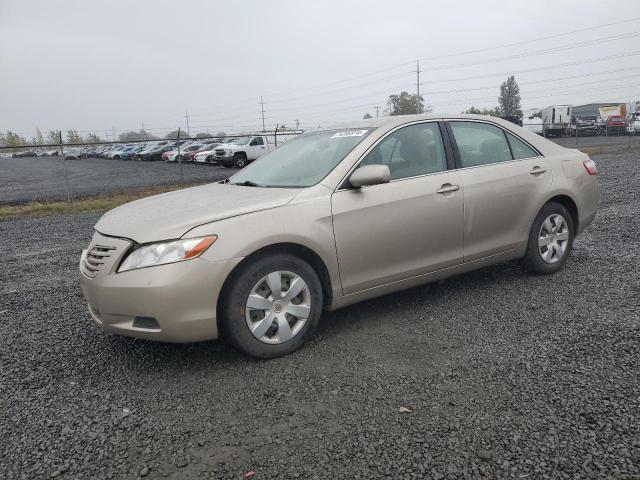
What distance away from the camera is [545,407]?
2.67m

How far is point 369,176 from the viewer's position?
3590 mm

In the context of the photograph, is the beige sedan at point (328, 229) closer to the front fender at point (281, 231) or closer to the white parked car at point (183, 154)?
the front fender at point (281, 231)

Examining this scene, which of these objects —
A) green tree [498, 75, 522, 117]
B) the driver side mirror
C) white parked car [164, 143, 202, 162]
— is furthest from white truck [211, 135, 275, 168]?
green tree [498, 75, 522, 117]

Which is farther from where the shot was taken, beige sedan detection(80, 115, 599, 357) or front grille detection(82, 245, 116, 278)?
front grille detection(82, 245, 116, 278)

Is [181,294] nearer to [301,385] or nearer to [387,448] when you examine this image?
[301,385]

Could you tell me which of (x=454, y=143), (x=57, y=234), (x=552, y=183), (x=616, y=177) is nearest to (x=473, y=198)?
(x=454, y=143)

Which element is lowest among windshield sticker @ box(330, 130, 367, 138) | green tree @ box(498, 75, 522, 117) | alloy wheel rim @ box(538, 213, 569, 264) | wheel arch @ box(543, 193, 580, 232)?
alloy wheel rim @ box(538, 213, 569, 264)

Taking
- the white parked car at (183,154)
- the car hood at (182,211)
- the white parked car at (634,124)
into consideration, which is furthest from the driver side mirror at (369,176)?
the white parked car at (634,124)

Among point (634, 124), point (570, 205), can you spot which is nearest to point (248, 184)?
point (570, 205)

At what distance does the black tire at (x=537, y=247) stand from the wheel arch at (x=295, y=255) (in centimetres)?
217

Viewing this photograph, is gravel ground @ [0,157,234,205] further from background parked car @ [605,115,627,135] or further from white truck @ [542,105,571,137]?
white truck @ [542,105,571,137]

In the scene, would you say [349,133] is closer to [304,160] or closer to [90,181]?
[304,160]

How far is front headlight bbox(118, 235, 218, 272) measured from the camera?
3098mm

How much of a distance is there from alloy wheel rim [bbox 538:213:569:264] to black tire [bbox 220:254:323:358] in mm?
2467
